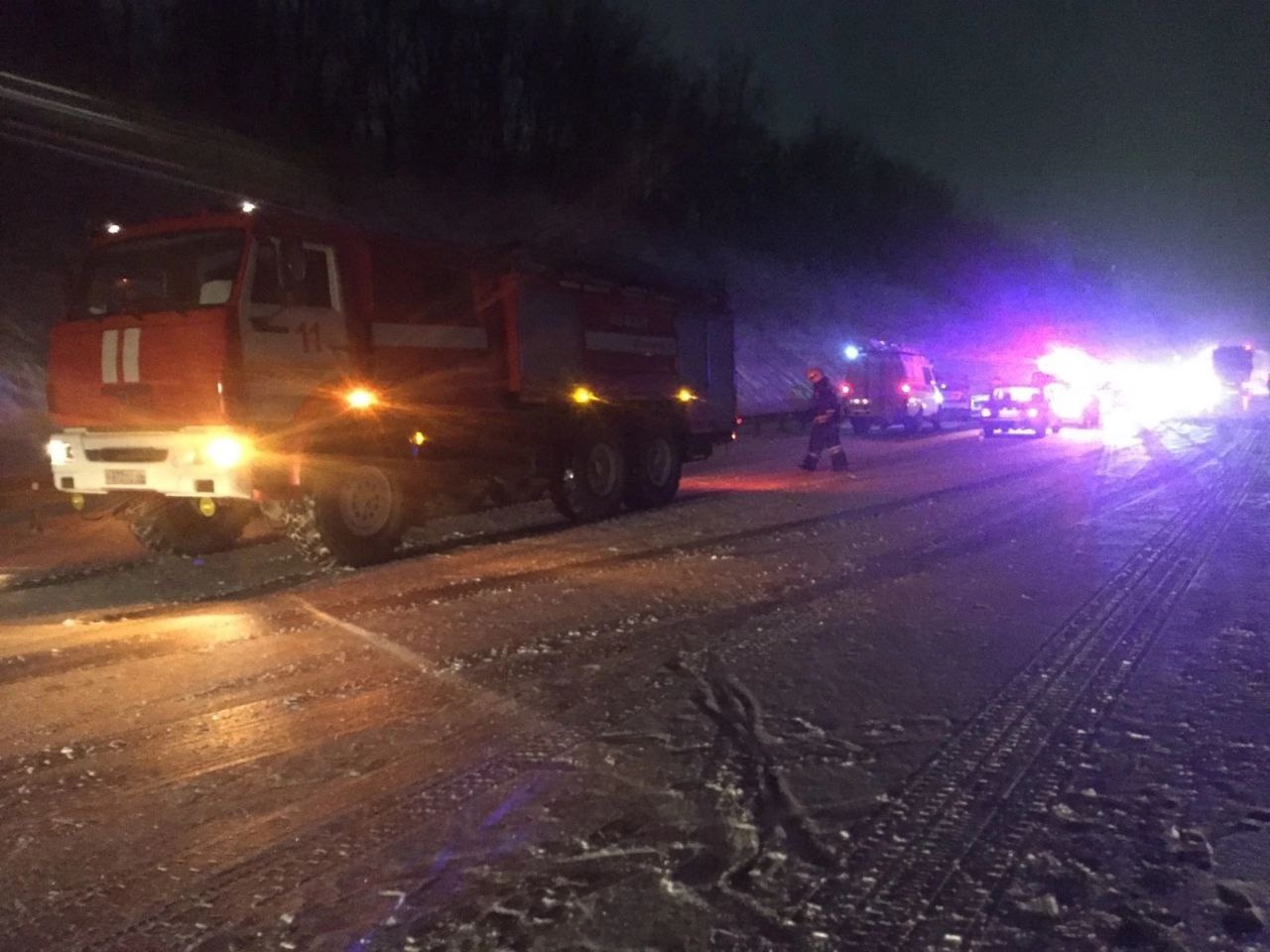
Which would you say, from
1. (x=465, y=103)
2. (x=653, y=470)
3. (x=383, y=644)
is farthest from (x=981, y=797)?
(x=465, y=103)

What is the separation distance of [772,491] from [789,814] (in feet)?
38.2

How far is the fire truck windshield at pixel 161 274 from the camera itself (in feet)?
31.0

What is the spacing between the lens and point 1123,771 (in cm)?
492

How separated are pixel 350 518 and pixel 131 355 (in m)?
2.30

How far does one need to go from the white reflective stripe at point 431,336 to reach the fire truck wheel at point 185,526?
2113 mm

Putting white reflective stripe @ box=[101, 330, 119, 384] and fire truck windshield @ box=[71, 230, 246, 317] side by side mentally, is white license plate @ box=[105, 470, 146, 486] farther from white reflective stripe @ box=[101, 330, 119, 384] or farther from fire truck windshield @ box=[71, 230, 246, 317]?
fire truck windshield @ box=[71, 230, 246, 317]

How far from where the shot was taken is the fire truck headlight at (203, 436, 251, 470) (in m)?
9.22

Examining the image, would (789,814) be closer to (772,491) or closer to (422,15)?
(772,491)

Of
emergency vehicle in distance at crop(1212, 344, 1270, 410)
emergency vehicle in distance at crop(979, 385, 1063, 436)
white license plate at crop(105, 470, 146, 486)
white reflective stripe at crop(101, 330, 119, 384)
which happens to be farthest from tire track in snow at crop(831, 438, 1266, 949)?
emergency vehicle in distance at crop(1212, 344, 1270, 410)

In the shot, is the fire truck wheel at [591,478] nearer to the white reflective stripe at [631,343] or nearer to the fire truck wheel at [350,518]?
the white reflective stripe at [631,343]

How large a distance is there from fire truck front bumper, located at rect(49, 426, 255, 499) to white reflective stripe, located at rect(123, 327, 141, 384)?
466 mm

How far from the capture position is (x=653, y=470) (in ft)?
50.3

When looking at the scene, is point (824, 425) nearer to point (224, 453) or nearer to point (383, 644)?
point (224, 453)

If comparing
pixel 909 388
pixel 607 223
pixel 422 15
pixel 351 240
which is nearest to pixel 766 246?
pixel 607 223
